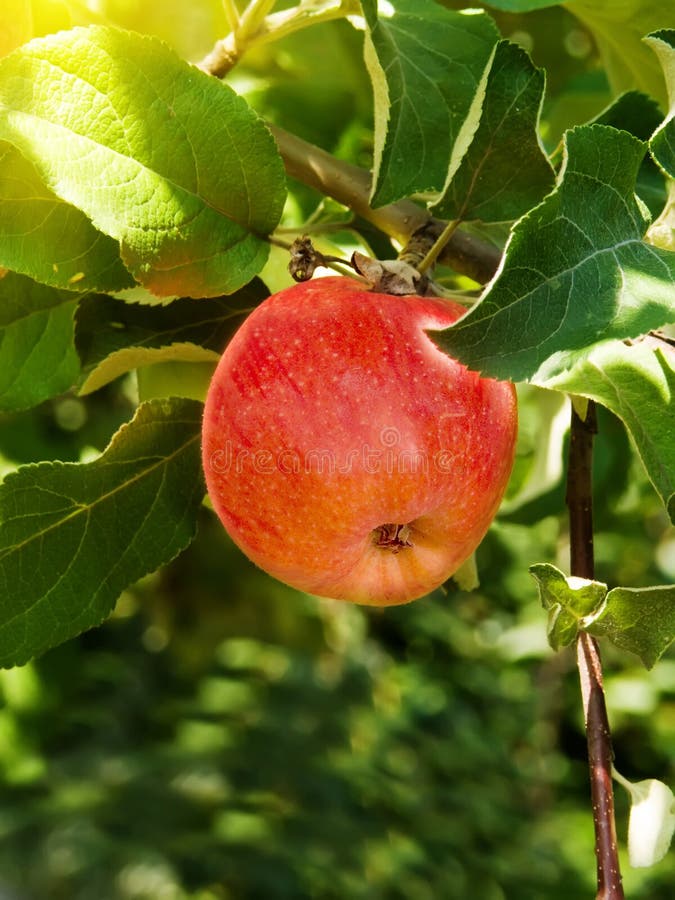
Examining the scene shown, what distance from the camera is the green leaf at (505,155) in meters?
0.59

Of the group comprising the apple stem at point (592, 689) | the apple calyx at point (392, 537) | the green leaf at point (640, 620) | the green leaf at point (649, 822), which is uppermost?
the apple calyx at point (392, 537)

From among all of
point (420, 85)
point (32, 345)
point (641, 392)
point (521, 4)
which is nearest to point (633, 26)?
point (521, 4)

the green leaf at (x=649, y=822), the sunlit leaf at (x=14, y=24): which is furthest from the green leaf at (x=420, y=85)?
the green leaf at (x=649, y=822)

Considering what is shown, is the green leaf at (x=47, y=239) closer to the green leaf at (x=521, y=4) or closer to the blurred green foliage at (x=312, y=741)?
the green leaf at (x=521, y=4)

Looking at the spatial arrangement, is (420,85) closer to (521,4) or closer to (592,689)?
(521,4)

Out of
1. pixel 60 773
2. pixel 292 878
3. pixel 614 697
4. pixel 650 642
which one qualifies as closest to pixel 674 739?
pixel 614 697

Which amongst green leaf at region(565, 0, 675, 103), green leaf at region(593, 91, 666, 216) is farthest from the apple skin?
green leaf at region(565, 0, 675, 103)

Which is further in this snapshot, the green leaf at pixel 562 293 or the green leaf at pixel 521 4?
the green leaf at pixel 521 4

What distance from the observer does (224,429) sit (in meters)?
0.62

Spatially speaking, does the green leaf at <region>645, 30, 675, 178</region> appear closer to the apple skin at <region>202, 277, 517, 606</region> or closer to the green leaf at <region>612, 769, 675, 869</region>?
the apple skin at <region>202, 277, 517, 606</region>

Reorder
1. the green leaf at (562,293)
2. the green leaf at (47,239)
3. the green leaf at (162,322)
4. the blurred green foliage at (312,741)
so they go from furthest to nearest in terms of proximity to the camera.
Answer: the blurred green foliage at (312,741) → the green leaf at (162,322) → the green leaf at (47,239) → the green leaf at (562,293)

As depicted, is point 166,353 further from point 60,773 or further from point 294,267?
point 60,773

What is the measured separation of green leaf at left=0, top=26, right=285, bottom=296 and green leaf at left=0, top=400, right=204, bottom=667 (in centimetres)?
11

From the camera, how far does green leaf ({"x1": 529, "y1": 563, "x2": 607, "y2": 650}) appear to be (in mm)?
581
